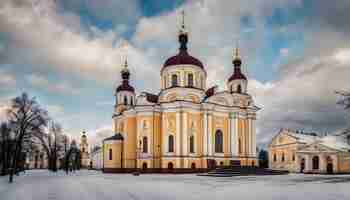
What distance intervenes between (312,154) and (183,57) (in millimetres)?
26268

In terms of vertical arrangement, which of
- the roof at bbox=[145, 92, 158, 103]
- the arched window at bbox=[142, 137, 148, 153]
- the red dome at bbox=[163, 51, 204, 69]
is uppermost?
the red dome at bbox=[163, 51, 204, 69]

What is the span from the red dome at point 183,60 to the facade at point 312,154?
21560 mm

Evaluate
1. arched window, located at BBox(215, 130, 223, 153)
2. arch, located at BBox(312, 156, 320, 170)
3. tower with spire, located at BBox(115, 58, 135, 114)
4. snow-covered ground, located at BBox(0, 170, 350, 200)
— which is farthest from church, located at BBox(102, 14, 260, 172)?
snow-covered ground, located at BBox(0, 170, 350, 200)

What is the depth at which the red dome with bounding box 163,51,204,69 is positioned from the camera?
166ft

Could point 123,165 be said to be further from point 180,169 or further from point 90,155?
point 90,155

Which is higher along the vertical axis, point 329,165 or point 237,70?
point 237,70

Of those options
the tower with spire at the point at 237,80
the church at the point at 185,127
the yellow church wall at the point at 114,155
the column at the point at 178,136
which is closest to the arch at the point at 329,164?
the church at the point at 185,127

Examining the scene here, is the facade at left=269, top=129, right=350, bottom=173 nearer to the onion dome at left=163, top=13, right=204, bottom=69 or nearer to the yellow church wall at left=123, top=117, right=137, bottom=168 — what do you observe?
the onion dome at left=163, top=13, right=204, bottom=69

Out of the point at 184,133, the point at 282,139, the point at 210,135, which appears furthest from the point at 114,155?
the point at 282,139

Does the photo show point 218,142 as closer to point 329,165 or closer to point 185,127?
point 185,127

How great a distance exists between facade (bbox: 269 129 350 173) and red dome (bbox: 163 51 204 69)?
21.6m

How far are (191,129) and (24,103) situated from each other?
72.5 ft

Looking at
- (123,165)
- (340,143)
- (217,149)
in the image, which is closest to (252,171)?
(217,149)

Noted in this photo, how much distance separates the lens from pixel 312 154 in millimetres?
53938
